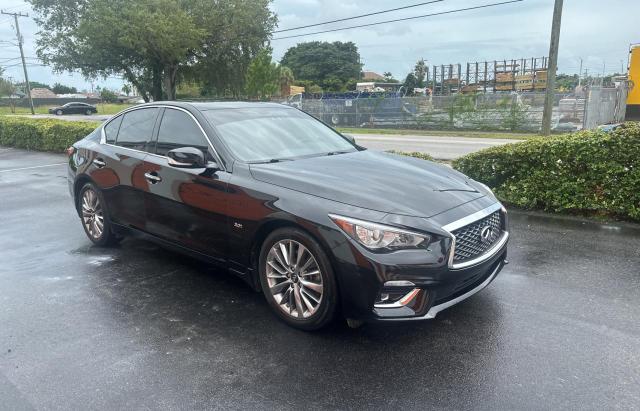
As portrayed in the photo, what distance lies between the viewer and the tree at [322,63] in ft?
323

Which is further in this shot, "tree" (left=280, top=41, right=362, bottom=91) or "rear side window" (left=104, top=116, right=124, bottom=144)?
"tree" (left=280, top=41, right=362, bottom=91)

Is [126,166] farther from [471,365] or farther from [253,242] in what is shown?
[471,365]

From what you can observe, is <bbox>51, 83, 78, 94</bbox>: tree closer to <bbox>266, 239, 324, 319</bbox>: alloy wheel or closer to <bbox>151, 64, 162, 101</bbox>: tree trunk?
<bbox>151, 64, 162, 101</bbox>: tree trunk

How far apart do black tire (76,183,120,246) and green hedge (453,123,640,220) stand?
16.3ft

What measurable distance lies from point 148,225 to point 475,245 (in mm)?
3047

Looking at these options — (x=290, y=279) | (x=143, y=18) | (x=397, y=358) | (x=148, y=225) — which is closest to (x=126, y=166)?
(x=148, y=225)

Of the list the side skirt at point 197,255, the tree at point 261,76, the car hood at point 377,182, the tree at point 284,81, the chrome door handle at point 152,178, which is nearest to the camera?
the car hood at point 377,182

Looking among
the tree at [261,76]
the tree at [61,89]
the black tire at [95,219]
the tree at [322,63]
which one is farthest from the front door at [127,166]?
the tree at [61,89]

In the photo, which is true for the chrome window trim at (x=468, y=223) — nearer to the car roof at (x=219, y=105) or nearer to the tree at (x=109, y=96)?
the car roof at (x=219, y=105)

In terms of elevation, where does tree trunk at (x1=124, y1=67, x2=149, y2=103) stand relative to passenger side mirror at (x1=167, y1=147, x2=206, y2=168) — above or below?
above

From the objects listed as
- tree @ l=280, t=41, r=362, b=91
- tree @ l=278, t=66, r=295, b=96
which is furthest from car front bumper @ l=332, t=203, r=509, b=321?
tree @ l=280, t=41, r=362, b=91

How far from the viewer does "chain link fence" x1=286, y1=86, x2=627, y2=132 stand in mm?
23781

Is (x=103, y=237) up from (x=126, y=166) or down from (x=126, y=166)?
down

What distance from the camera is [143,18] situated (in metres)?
28.5
